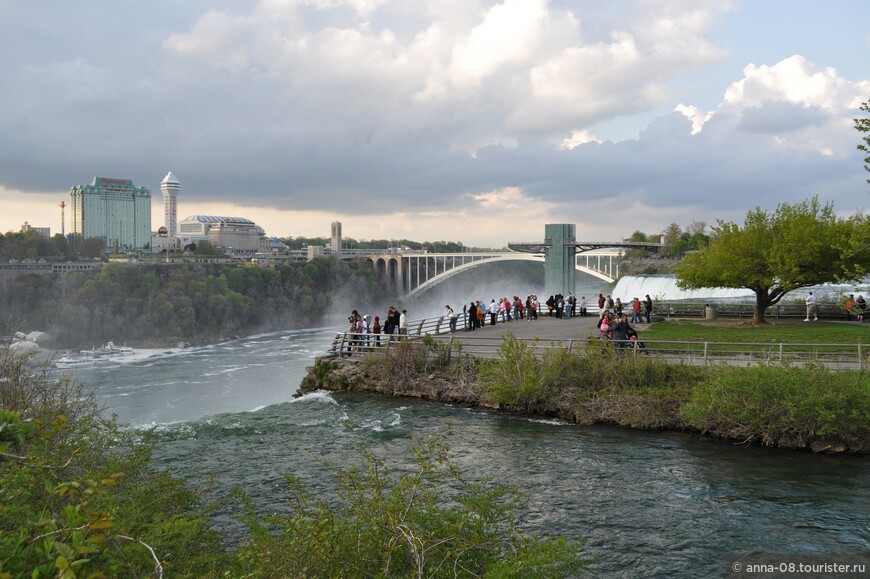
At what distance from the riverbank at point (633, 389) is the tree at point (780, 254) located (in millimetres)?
5795

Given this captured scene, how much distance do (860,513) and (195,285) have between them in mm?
81480

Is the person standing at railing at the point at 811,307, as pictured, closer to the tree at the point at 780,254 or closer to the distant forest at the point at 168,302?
the tree at the point at 780,254

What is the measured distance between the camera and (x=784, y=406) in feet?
42.8

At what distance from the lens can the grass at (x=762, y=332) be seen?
19719mm

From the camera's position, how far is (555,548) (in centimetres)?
591

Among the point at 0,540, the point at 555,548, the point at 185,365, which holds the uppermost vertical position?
the point at 0,540

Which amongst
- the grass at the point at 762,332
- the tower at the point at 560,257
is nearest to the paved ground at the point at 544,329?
the grass at the point at 762,332

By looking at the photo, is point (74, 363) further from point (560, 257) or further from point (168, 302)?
point (560, 257)

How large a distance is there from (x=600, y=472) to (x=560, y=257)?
43240 millimetres

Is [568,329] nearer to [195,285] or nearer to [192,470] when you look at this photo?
[192,470]

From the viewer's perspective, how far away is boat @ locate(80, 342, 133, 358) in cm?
5876

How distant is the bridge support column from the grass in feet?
95.6

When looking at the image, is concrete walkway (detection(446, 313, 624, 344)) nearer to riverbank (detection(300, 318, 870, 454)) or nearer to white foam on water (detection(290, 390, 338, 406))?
riverbank (detection(300, 318, 870, 454))

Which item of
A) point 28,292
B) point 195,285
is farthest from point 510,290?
point 28,292
